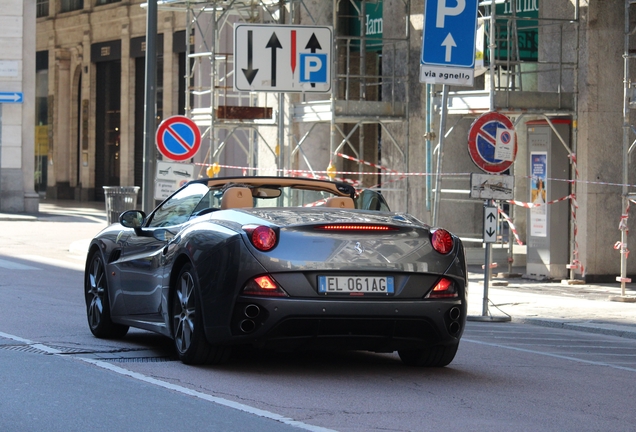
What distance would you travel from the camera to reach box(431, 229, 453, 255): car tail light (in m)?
8.08

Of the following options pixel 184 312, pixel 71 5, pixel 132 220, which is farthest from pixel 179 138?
pixel 71 5

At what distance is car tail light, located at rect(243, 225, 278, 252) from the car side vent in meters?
2.21

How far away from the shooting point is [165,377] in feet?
25.4

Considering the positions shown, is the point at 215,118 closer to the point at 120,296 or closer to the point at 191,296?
the point at 120,296

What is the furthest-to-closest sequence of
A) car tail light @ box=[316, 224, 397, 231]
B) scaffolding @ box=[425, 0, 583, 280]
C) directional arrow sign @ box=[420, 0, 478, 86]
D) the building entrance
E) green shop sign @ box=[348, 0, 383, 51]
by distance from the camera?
1. the building entrance
2. green shop sign @ box=[348, 0, 383, 51]
3. scaffolding @ box=[425, 0, 583, 280]
4. directional arrow sign @ box=[420, 0, 478, 86]
5. car tail light @ box=[316, 224, 397, 231]

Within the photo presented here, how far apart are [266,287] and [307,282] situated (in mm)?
256

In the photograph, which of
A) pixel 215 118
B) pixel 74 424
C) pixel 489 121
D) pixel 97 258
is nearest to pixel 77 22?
pixel 215 118

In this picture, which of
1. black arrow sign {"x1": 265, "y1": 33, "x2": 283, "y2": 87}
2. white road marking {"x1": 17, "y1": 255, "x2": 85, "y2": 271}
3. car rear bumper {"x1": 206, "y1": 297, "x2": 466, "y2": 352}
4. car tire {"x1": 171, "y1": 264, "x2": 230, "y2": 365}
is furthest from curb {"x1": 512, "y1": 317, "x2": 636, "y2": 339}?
white road marking {"x1": 17, "y1": 255, "x2": 85, "y2": 271}

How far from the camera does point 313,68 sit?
1772 centimetres

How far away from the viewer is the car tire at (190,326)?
8.04 metres

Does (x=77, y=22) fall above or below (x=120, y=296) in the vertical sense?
above

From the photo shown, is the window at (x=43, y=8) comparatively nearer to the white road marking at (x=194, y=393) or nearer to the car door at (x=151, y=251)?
the car door at (x=151, y=251)

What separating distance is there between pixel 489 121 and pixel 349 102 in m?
6.54

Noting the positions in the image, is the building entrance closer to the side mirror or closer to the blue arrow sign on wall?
the blue arrow sign on wall
